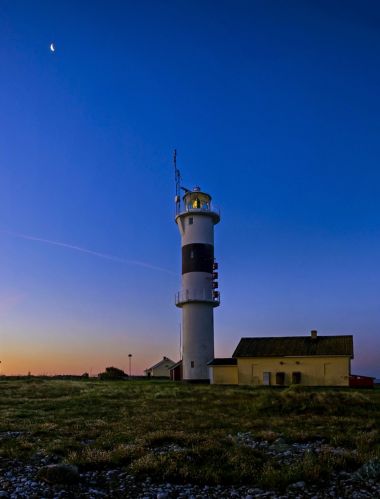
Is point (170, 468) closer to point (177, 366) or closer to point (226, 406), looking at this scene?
point (226, 406)

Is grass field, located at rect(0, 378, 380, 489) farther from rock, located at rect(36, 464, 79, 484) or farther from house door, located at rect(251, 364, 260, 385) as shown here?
house door, located at rect(251, 364, 260, 385)

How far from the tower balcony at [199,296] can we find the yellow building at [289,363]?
463 cm

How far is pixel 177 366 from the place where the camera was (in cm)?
4953

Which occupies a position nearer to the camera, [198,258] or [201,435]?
[201,435]

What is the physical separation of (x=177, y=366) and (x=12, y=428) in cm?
3677

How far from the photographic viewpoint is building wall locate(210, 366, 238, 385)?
40700 mm

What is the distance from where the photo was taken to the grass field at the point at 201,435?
8.32 meters

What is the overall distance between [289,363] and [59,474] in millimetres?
32885

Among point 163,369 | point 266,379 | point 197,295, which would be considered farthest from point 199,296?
point 163,369

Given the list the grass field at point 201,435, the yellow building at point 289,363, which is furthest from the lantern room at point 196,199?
the grass field at point 201,435

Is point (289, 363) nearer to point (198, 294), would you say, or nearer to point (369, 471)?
point (198, 294)

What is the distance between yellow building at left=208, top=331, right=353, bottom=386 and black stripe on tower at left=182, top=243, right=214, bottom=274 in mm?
7608

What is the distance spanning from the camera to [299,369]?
38.3m

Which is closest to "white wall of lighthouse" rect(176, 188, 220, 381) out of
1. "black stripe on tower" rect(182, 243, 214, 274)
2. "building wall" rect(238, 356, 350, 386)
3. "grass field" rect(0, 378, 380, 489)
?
"black stripe on tower" rect(182, 243, 214, 274)
